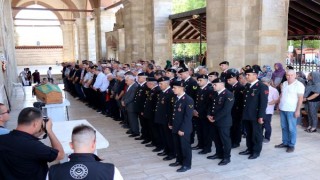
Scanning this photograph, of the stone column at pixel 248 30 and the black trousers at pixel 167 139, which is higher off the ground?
the stone column at pixel 248 30

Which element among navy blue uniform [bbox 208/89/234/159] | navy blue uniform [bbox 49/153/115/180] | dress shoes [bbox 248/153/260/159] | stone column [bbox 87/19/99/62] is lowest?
dress shoes [bbox 248/153/260/159]

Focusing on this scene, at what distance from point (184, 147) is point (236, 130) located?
5.34 feet

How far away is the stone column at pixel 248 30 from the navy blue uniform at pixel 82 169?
776 centimetres

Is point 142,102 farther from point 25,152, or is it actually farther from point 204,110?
point 25,152

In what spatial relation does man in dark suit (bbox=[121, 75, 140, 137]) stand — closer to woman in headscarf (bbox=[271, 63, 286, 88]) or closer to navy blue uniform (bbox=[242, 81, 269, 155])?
navy blue uniform (bbox=[242, 81, 269, 155])

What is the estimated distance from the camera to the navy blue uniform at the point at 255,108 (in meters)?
5.43

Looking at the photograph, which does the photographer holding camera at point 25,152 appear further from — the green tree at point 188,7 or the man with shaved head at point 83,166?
the green tree at point 188,7

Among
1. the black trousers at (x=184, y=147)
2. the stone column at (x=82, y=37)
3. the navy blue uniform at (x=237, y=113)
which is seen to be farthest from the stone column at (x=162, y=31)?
the stone column at (x=82, y=37)

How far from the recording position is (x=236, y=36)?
30.2 feet

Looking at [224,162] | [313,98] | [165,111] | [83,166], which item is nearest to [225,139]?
[224,162]

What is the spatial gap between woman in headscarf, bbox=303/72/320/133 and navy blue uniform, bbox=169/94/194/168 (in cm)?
354

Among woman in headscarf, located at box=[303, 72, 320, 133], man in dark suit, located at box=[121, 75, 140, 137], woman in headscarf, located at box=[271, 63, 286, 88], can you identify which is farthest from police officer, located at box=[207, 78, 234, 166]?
woman in headscarf, located at box=[271, 63, 286, 88]

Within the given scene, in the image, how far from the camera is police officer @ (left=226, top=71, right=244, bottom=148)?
602 centimetres

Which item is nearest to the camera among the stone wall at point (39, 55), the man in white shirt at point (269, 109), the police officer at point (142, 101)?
the man in white shirt at point (269, 109)
